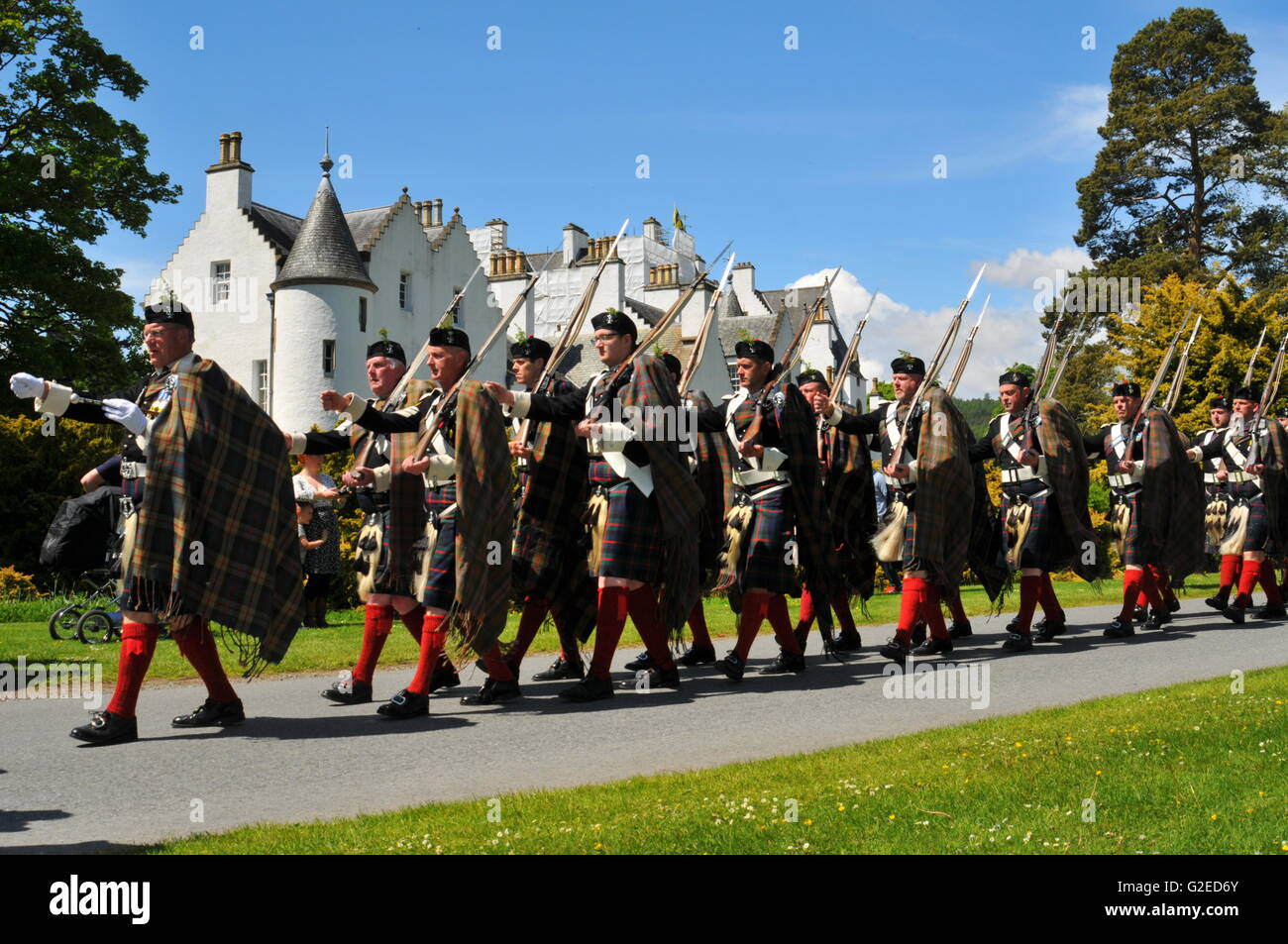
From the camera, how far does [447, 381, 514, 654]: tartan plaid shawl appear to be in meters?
7.62

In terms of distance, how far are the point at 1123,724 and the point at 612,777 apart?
286 cm

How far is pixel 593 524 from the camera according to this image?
8.42m

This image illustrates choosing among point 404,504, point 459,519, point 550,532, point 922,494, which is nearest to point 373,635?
point 404,504

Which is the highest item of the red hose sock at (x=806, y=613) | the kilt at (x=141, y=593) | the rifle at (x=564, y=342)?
the rifle at (x=564, y=342)

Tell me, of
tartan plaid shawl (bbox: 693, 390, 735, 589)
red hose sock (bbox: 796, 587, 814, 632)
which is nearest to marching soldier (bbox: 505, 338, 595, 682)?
tartan plaid shawl (bbox: 693, 390, 735, 589)

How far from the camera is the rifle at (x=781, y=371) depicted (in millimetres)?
9273

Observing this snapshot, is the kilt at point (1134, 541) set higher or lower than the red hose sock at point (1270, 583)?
higher

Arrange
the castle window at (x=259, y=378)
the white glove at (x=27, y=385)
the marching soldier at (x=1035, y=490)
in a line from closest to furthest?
1. the white glove at (x=27, y=385)
2. the marching soldier at (x=1035, y=490)
3. the castle window at (x=259, y=378)

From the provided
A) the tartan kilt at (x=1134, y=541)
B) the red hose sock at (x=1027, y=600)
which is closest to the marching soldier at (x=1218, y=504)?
the tartan kilt at (x=1134, y=541)

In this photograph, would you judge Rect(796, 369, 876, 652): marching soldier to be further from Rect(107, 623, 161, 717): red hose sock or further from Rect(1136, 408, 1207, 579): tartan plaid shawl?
Rect(107, 623, 161, 717): red hose sock

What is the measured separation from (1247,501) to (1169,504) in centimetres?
145

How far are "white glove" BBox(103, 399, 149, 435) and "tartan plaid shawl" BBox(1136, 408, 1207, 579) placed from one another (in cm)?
938

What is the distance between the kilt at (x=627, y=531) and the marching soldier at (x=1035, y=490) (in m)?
3.93

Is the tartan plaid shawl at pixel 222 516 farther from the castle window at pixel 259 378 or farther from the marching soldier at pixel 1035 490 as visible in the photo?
the castle window at pixel 259 378
